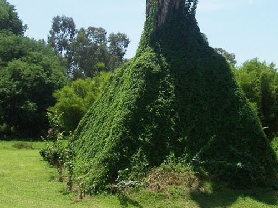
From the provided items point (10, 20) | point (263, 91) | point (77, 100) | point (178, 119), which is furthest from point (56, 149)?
point (10, 20)

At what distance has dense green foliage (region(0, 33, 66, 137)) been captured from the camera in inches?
954

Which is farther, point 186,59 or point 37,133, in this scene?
point 37,133

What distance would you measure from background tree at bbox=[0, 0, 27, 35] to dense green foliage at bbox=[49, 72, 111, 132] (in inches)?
440

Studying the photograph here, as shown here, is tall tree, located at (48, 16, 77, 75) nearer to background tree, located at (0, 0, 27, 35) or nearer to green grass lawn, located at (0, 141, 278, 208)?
background tree, located at (0, 0, 27, 35)

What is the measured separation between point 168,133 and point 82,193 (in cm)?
249

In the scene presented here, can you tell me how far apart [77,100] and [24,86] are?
5066mm

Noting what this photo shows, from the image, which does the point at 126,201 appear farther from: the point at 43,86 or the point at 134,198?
the point at 43,86

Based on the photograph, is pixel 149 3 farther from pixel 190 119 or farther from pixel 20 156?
pixel 20 156

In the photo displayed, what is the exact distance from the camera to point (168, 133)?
1021 cm

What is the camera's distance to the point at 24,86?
2464 cm

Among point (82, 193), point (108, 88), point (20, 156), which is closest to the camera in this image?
point (82, 193)

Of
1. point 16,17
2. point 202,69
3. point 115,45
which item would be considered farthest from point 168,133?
point 115,45

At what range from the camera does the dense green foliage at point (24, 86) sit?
79.5 feet

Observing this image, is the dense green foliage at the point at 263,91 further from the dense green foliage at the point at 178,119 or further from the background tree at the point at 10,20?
the background tree at the point at 10,20
